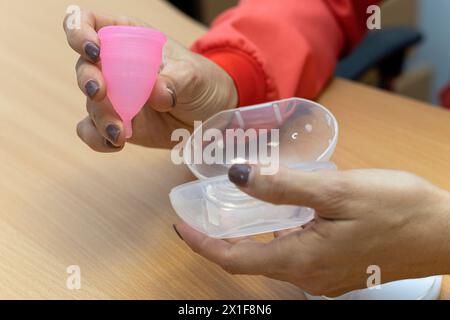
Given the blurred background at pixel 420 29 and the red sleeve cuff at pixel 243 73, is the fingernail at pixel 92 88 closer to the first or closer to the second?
the red sleeve cuff at pixel 243 73

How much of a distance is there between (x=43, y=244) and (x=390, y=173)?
0.33 metres

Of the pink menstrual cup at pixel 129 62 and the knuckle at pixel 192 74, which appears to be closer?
the pink menstrual cup at pixel 129 62

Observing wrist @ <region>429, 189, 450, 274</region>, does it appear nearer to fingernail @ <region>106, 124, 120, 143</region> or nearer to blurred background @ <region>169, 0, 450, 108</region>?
fingernail @ <region>106, 124, 120, 143</region>

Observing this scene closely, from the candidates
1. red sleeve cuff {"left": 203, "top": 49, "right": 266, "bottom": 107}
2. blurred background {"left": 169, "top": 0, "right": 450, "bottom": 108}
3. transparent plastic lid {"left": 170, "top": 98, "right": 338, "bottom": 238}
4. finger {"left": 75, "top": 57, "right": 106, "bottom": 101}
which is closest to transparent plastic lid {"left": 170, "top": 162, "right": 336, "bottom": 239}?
transparent plastic lid {"left": 170, "top": 98, "right": 338, "bottom": 238}

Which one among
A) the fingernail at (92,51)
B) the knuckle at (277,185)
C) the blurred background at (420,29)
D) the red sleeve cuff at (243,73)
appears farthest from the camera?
the blurred background at (420,29)

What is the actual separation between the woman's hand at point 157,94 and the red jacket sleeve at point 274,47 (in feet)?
0.12

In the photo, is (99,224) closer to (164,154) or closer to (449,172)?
(164,154)

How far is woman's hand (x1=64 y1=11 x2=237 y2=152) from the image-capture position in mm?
535

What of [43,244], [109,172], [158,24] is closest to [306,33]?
[158,24]

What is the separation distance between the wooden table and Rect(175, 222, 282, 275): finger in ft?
0.18

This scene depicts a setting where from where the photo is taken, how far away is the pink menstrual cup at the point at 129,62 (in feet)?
1.58

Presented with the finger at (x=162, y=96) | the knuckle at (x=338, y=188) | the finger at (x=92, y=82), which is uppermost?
the finger at (x=92, y=82)

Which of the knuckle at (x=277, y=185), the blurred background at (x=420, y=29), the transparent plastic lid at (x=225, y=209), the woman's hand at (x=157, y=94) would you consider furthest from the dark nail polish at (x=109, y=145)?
the blurred background at (x=420, y=29)

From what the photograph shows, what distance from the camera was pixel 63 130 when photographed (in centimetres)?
72
